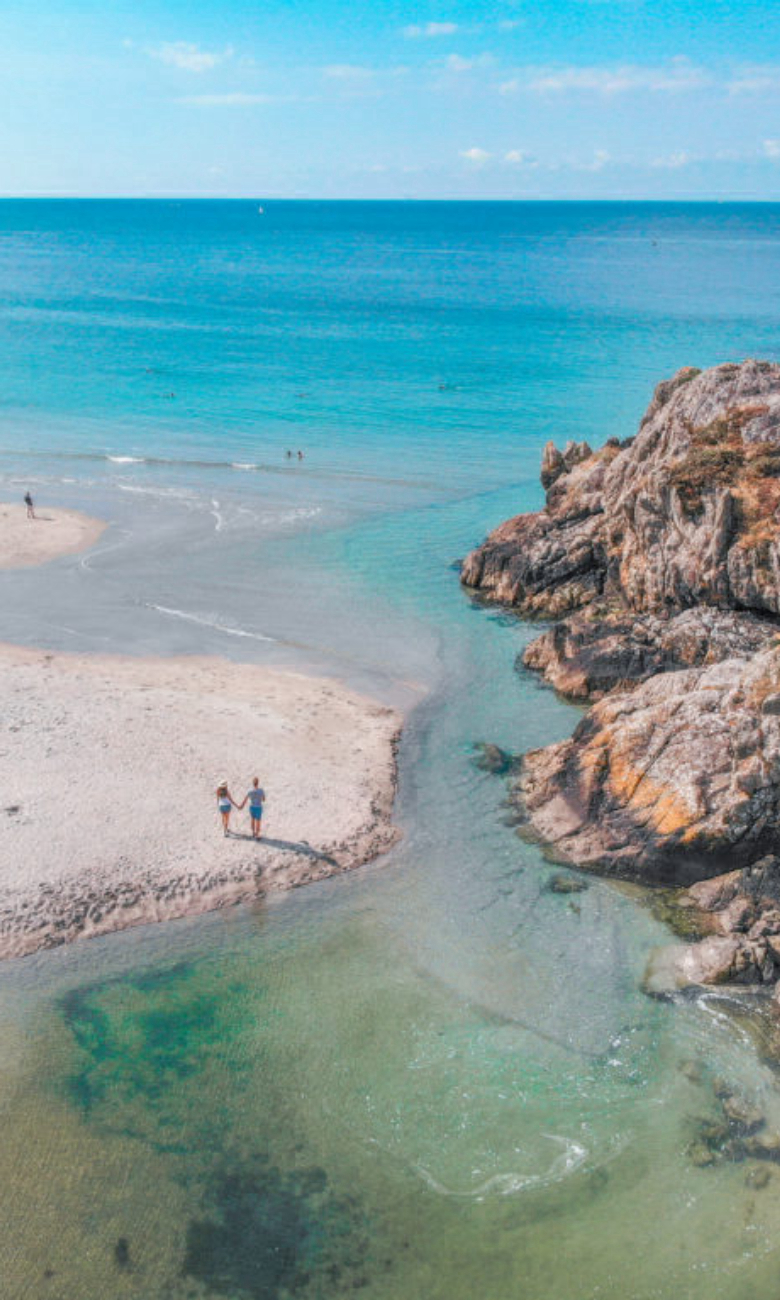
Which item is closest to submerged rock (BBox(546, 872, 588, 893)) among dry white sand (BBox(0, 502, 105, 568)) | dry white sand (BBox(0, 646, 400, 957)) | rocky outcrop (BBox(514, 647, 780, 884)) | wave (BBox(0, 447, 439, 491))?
rocky outcrop (BBox(514, 647, 780, 884))

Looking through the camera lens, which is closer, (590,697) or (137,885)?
(137,885)

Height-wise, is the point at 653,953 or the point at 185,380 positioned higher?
the point at 185,380

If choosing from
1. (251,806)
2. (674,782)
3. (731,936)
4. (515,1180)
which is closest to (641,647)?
(674,782)

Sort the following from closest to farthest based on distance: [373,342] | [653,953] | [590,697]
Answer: [653,953], [590,697], [373,342]

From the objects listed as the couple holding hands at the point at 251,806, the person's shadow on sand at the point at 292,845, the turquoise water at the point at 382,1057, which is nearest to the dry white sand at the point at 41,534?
the turquoise water at the point at 382,1057

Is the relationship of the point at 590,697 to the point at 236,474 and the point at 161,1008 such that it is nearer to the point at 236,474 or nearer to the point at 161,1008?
the point at 161,1008

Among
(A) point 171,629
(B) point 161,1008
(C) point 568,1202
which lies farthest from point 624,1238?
(A) point 171,629

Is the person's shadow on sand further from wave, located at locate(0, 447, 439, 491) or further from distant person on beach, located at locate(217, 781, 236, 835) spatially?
wave, located at locate(0, 447, 439, 491)

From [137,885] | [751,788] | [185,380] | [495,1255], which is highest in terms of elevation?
[185,380]
